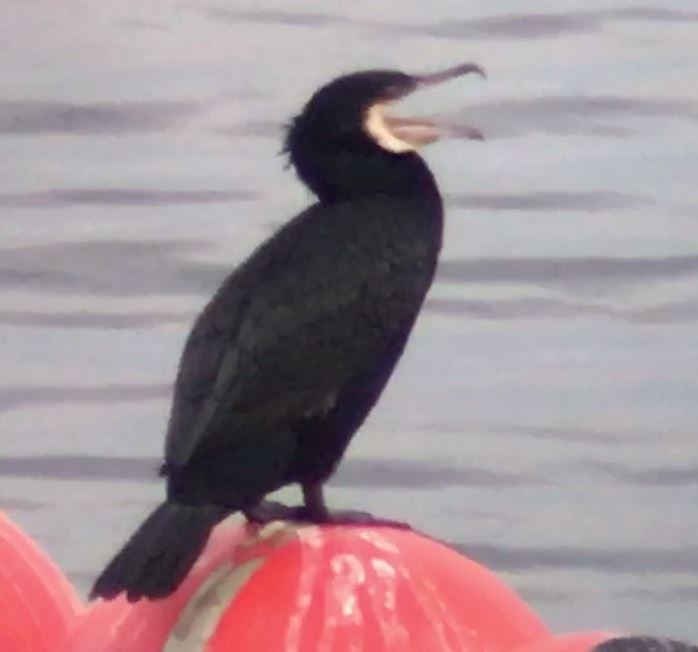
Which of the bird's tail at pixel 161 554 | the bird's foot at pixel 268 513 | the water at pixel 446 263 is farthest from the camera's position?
the water at pixel 446 263

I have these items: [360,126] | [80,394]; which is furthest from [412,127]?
[80,394]

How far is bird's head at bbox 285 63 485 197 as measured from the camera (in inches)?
33.0

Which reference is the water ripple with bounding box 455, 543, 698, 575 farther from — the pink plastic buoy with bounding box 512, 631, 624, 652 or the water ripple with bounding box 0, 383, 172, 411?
the pink plastic buoy with bounding box 512, 631, 624, 652

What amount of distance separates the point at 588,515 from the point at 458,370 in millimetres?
179

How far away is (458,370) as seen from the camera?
1391 mm

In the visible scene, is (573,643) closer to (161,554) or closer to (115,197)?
(161,554)

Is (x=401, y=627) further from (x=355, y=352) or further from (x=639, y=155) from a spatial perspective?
(x=639, y=155)

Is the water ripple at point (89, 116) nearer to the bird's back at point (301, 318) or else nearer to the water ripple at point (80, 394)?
the water ripple at point (80, 394)

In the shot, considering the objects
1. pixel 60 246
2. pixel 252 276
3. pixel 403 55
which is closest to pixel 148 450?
pixel 60 246

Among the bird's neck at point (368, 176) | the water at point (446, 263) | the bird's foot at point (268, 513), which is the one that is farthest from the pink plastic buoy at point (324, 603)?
the water at point (446, 263)

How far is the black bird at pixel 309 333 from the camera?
756mm

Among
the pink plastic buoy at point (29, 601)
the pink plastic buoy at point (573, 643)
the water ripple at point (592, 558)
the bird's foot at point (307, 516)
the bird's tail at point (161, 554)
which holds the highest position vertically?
the bird's tail at point (161, 554)

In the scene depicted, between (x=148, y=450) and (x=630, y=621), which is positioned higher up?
(x=148, y=450)

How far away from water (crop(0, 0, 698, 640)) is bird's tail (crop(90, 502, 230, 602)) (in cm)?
66
